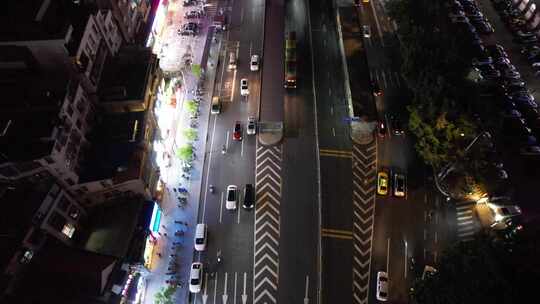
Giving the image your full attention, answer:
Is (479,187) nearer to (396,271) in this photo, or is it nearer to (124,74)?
(396,271)

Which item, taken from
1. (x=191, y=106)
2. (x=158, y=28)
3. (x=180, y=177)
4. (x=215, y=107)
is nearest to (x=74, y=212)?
(x=180, y=177)

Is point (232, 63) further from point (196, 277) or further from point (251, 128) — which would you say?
point (196, 277)

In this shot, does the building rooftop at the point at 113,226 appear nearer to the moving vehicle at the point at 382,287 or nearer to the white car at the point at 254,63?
the moving vehicle at the point at 382,287

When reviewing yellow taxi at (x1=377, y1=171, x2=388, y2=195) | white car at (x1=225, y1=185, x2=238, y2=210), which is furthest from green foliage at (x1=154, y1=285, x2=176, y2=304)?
yellow taxi at (x1=377, y1=171, x2=388, y2=195)

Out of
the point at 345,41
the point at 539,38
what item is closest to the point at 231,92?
the point at 345,41

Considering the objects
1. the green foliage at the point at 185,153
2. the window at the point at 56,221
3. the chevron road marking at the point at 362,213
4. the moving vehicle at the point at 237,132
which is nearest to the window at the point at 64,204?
the window at the point at 56,221

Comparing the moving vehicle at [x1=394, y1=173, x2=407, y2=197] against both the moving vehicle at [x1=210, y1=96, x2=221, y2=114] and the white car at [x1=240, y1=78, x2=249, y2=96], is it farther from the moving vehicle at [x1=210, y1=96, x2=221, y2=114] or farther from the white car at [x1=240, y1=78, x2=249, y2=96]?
the moving vehicle at [x1=210, y1=96, x2=221, y2=114]

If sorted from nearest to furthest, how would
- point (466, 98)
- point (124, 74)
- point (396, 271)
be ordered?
point (396, 271), point (466, 98), point (124, 74)
